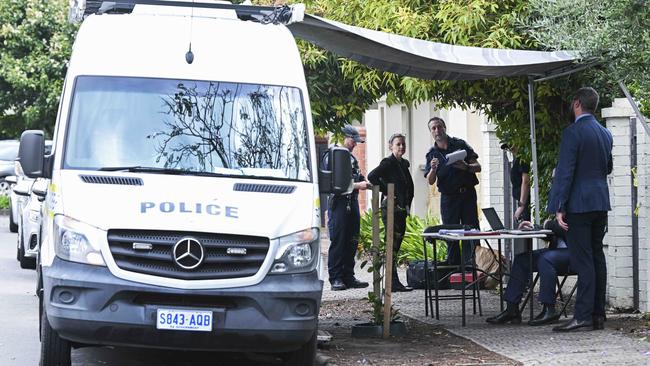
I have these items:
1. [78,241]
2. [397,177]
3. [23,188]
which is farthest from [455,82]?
[23,188]

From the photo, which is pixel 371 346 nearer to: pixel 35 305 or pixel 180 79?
pixel 180 79

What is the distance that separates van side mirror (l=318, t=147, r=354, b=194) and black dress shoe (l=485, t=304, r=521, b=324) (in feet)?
10.5

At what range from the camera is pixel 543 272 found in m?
12.3

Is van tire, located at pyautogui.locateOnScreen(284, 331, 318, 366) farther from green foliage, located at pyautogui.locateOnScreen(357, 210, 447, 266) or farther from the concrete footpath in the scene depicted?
green foliage, located at pyautogui.locateOnScreen(357, 210, 447, 266)

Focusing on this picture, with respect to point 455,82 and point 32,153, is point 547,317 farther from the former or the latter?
point 32,153

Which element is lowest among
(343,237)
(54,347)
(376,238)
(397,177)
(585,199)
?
(54,347)

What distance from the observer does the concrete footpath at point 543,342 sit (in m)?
10.2

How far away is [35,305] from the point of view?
15.2m

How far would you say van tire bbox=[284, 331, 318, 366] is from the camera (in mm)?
9812

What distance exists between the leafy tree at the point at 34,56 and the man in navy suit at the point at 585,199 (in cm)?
2753

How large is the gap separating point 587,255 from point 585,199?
0.50 m

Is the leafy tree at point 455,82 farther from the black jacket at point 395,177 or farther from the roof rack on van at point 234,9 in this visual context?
the roof rack on van at point 234,9

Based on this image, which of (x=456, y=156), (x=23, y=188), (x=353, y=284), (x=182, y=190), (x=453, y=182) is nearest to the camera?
(x=182, y=190)

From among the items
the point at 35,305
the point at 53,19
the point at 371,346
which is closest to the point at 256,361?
the point at 371,346
